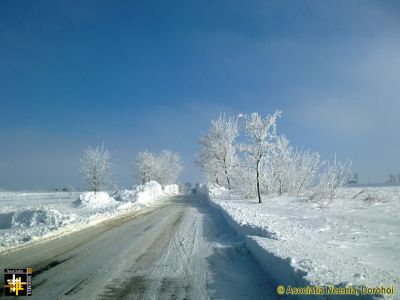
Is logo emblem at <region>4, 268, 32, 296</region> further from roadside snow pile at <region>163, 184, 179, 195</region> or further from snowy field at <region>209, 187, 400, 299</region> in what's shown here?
roadside snow pile at <region>163, 184, 179, 195</region>

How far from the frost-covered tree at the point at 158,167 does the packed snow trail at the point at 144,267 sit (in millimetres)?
73002

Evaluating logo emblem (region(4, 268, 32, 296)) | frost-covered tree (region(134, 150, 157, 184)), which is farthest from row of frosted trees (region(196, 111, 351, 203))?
frost-covered tree (region(134, 150, 157, 184))

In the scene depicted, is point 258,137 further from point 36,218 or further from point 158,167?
point 158,167

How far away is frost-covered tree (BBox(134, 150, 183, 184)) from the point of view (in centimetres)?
8562

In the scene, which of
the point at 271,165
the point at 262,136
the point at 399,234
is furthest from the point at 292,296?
the point at 271,165

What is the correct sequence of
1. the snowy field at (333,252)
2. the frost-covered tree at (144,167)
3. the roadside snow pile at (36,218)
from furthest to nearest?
the frost-covered tree at (144,167)
the roadside snow pile at (36,218)
the snowy field at (333,252)

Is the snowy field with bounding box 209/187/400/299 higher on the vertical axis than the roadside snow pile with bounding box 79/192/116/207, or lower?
lower

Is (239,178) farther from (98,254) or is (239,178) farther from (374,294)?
(374,294)

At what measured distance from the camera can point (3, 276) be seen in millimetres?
7301

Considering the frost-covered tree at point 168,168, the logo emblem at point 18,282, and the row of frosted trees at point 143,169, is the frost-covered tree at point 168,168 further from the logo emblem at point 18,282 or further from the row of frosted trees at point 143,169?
the logo emblem at point 18,282

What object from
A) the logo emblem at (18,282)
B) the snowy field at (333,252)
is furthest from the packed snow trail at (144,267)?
the snowy field at (333,252)

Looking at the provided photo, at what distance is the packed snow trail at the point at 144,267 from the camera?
618 cm

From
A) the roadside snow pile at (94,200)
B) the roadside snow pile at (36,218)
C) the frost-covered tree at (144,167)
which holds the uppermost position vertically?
the frost-covered tree at (144,167)

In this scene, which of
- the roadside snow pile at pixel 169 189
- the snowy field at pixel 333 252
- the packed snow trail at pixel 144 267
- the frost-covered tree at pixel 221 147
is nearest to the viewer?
the snowy field at pixel 333 252
